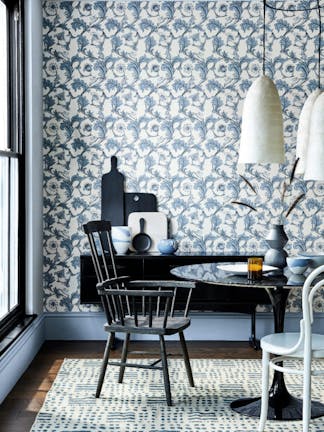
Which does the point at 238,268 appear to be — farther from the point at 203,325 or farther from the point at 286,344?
the point at 203,325

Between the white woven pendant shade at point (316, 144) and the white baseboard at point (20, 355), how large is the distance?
201 cm

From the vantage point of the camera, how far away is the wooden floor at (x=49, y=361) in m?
3.85

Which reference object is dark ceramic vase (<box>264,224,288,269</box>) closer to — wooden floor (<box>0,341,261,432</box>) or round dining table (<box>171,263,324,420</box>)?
round dining table (<box>171,263,324,420</box>)

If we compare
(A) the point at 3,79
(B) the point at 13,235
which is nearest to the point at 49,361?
(B) the point at 13,235

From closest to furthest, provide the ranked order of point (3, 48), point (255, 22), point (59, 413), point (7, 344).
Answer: point (59, 413) → point (7, 344) → point (3, 48) → point (255, 22)

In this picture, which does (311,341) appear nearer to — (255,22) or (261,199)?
(261,199)

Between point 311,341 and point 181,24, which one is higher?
point 181,24

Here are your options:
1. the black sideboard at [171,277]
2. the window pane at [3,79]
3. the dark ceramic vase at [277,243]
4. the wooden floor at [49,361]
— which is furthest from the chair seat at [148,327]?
the window pane at [3,79]

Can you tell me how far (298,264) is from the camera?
383 cm

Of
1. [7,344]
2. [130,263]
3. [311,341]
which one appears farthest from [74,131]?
[311,341]

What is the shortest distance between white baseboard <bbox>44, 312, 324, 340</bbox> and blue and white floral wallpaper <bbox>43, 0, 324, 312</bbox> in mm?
347

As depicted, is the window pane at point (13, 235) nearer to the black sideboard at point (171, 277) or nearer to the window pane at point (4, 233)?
the window pane at point (4, 233)

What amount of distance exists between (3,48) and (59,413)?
7.99 feet

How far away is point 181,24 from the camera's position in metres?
5.68
